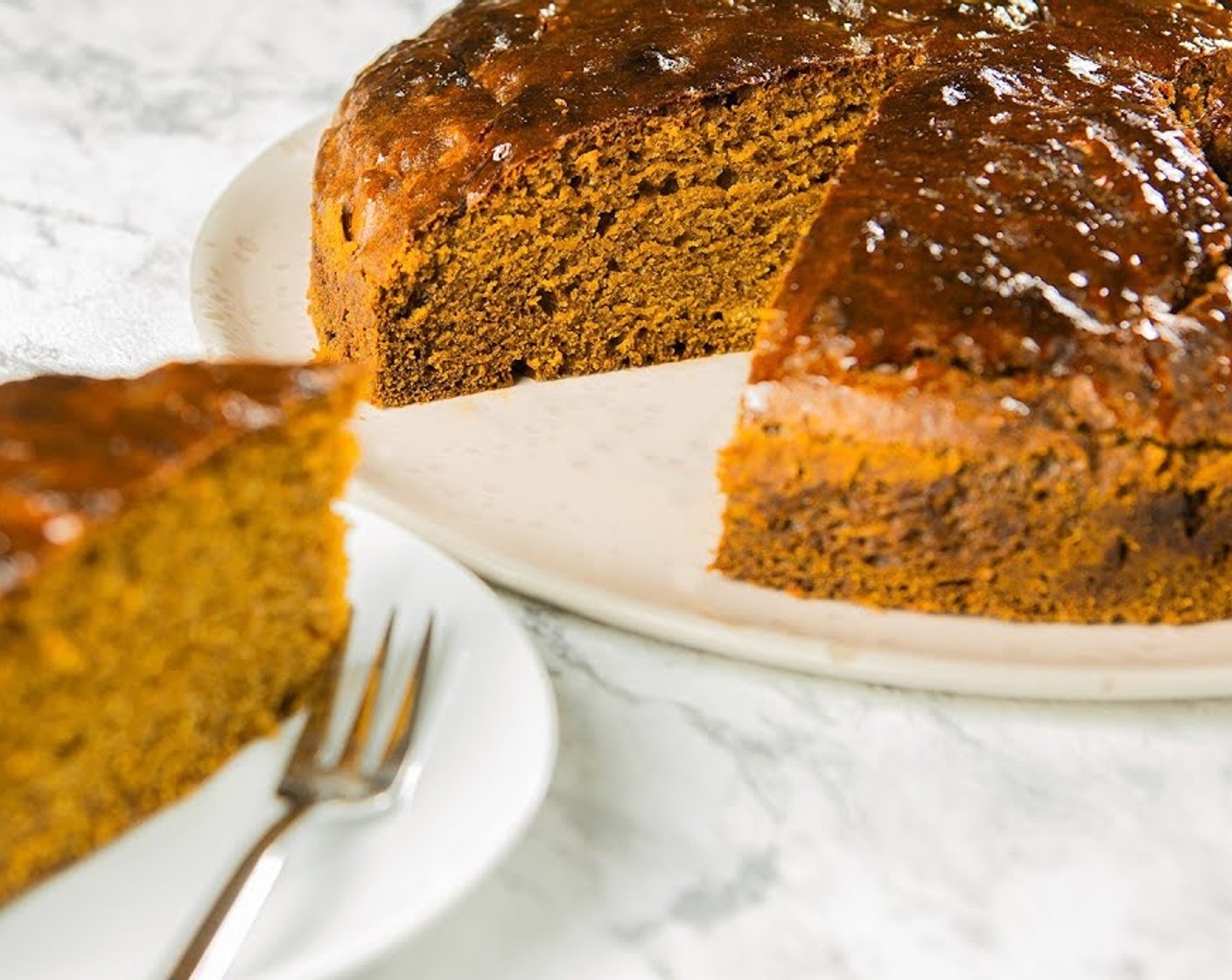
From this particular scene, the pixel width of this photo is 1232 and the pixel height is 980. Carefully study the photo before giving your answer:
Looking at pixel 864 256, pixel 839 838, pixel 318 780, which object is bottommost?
pixel 839 838

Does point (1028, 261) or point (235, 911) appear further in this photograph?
point (1028, 261)

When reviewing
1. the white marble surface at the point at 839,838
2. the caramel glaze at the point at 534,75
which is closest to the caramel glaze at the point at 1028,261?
the caramel glaze at the point at 534,75

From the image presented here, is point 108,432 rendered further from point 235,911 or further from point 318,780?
point 235,911

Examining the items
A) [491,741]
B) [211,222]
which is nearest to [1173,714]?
[491,741]

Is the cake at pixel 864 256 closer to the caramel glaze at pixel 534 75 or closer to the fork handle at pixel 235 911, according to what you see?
the caramel glaze at pixel 534 75

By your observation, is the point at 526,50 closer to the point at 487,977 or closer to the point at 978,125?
the point at 978,125

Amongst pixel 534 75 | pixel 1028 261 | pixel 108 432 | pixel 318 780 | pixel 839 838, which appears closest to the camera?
pixel 108 432

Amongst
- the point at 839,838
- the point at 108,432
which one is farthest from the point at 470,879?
the point at 108,432
